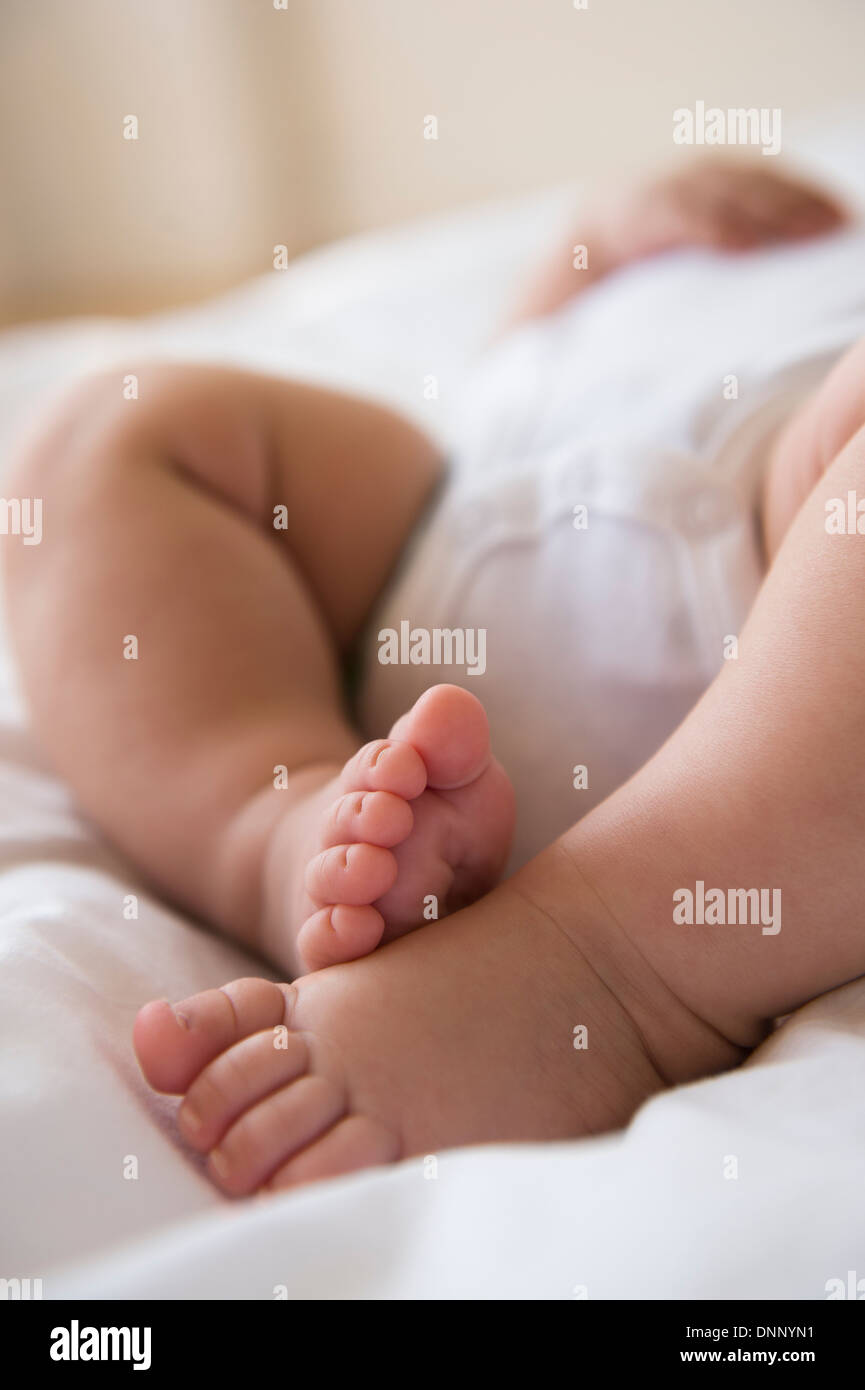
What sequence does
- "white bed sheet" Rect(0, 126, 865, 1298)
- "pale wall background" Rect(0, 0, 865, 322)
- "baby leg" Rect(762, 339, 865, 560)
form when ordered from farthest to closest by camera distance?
"pale wall background" Rect(0, 0, 865, 322) → "baby leg" Rect(762, 339, 865, 560) → "white bed sheet" Rect(0, 126, 865, 1298)

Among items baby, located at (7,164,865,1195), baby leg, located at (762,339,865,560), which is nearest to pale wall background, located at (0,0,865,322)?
baby leg, located at (762,339,865,560)

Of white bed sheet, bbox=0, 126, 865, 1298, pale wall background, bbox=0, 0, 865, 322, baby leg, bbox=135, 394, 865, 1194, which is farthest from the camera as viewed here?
pale wall background, bbox=0, 0, 865, 322

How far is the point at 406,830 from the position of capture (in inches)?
19.5

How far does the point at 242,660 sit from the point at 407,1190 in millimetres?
379

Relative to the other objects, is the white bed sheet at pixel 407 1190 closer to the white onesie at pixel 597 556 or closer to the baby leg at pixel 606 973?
the baby leg at pixel 606 973

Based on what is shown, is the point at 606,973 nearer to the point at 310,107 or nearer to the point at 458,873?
the point at 458,873

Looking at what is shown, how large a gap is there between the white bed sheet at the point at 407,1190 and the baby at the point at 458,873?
3 cm

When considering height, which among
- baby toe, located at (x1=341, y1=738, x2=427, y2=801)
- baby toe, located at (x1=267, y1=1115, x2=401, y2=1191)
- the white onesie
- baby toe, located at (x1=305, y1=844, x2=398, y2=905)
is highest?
the white onesie

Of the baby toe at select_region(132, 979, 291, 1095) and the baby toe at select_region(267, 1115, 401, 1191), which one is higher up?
the baby toe at select_region(132, 979, 291, 1095)

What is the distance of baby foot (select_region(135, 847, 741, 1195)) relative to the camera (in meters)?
0.45

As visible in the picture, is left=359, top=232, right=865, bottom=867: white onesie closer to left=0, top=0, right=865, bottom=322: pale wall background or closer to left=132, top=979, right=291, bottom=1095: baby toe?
left=132, top=979, right=291, bottom=1095: baby toe

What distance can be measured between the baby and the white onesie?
6 centimetres

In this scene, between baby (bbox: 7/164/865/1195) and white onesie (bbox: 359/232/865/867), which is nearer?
baby (bbox: 7/164/865/1195)
